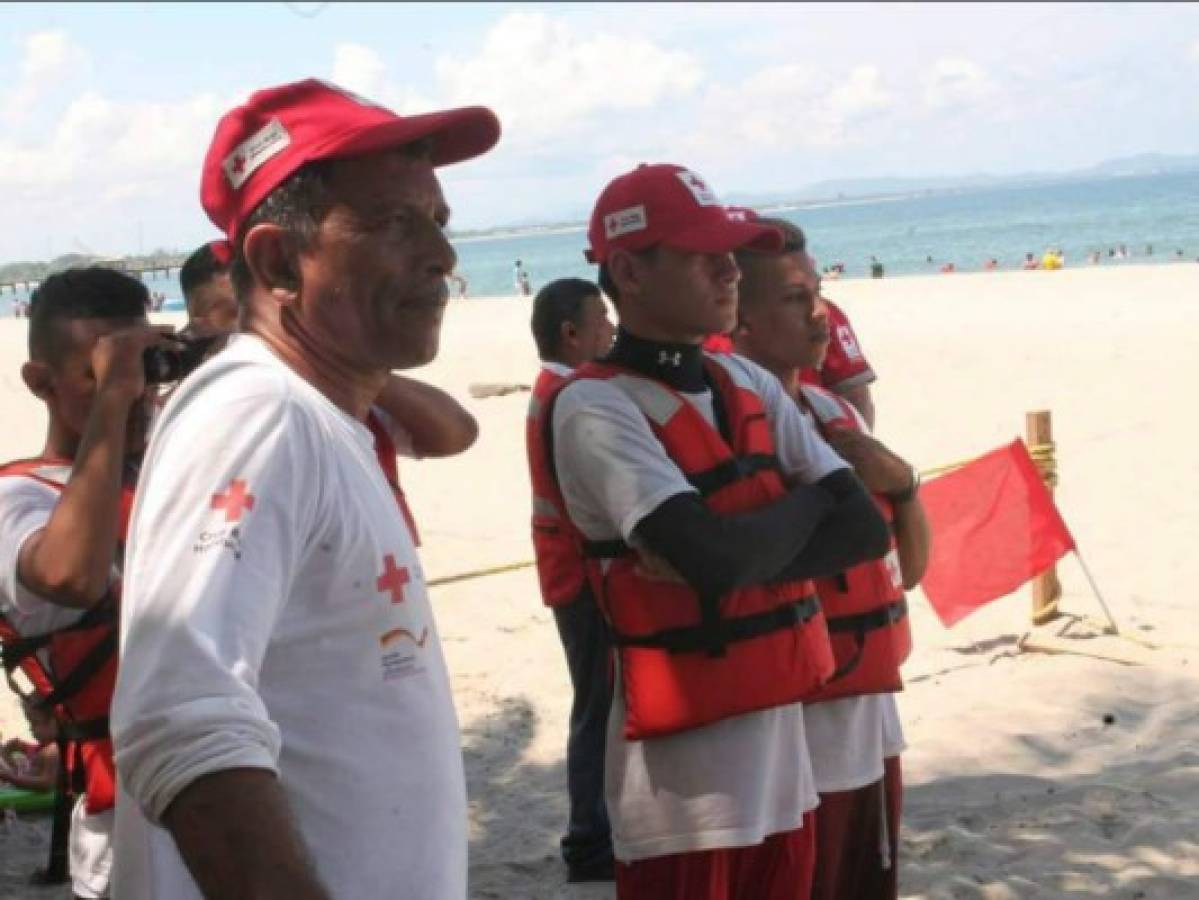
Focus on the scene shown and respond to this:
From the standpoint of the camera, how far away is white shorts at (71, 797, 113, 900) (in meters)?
3.04

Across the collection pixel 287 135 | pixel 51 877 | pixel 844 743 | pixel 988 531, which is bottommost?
pixel 51 877

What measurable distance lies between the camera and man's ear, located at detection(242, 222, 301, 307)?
95cm

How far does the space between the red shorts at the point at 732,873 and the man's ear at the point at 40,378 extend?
67.1 inches

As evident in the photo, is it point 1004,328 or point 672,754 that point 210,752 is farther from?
point 1004,328

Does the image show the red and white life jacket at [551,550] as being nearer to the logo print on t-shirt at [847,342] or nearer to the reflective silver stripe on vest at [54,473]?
the logo print on t-shirt at [847,342]

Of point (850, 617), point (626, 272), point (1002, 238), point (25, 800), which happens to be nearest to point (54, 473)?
point (626, 272)

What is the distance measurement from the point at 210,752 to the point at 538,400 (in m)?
2.82

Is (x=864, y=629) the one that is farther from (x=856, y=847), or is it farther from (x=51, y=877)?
(x=51, y=877)

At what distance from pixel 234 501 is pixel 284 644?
196 millimetres

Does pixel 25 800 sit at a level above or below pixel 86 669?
below

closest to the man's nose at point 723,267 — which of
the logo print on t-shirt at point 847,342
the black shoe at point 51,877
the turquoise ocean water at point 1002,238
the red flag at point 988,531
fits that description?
the logo print on t-shirt at point 847,342

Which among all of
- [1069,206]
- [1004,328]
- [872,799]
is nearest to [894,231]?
[1069,206]

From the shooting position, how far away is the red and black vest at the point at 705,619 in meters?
2.94

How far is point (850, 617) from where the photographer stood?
3.48 m
